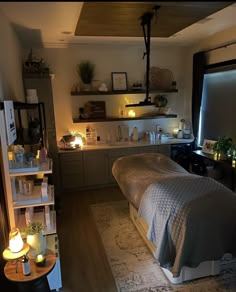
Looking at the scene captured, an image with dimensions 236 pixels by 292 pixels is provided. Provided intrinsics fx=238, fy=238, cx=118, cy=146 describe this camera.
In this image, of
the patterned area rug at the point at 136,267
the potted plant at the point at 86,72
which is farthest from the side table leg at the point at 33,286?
the potted plant at the point at 86,72

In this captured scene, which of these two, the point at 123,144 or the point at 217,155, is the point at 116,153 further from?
the point at 217,155

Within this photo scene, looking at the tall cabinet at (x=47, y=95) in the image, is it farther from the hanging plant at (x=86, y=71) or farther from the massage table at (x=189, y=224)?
the massage table at (x=189, y=224)

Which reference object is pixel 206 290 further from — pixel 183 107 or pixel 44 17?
pixel 183 107

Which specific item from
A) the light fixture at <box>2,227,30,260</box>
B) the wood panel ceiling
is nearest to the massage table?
the light fixture at <box>2,227,30,260</box>

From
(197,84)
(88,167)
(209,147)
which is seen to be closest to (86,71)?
(88,167)

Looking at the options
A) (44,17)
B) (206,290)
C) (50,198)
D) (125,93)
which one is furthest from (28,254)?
(125,93)

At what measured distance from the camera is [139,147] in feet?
15.1

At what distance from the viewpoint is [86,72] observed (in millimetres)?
4402

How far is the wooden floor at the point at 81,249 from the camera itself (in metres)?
2.28

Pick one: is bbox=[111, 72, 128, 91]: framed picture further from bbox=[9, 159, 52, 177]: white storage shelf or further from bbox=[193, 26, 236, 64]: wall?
bbox=[9, 159, 52, 177]: white storage shelf

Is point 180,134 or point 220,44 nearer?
point 220,44

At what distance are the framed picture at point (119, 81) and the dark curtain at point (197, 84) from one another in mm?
1340

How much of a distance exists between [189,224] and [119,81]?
342cm

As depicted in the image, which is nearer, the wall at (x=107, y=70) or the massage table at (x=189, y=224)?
the massage table at (x=189, y=224)
